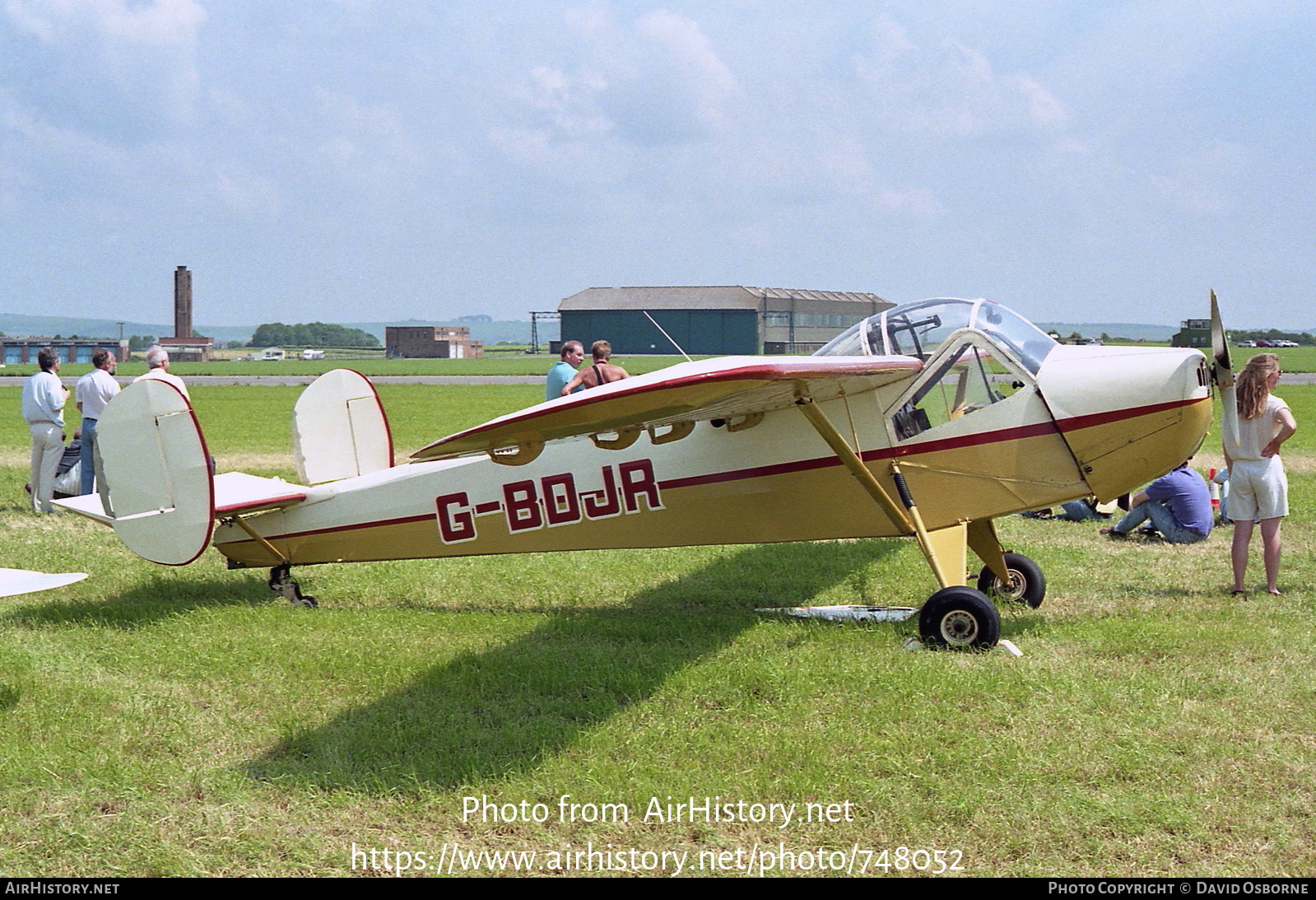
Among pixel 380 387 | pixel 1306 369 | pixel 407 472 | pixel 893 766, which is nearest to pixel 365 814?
pixel 893 766

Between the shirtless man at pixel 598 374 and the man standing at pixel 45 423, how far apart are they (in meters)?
6.34

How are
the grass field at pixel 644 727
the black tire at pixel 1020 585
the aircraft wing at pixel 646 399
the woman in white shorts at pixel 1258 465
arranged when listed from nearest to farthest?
1. the grass field at pixel 644 727
2. the aircraft wing at pixel 646 399
3. the woman in white shorts at pixel 1258 465
4. the black tire at pixel 1020 585

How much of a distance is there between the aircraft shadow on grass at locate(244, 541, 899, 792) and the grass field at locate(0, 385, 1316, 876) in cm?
2

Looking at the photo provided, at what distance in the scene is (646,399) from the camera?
16.2ft

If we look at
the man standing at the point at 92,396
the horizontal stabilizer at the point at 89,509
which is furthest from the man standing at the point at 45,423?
the horizontal stabilizer at the point at 89,509

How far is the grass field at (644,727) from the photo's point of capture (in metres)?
4.31

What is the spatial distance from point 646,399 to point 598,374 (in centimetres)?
550

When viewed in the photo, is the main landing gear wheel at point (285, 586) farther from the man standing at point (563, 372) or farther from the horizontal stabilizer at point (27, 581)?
the man standing at point (563, 372)

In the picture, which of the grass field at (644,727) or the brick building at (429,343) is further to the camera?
the brick building at (429,343)

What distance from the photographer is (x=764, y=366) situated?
5141 millimetres

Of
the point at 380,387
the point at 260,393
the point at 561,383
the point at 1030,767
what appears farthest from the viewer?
the point at 380,387

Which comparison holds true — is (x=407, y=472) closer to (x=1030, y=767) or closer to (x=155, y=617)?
(x=155, y=617)

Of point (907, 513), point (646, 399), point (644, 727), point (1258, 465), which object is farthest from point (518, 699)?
point (1258, 465)

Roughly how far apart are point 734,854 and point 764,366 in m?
2.14
